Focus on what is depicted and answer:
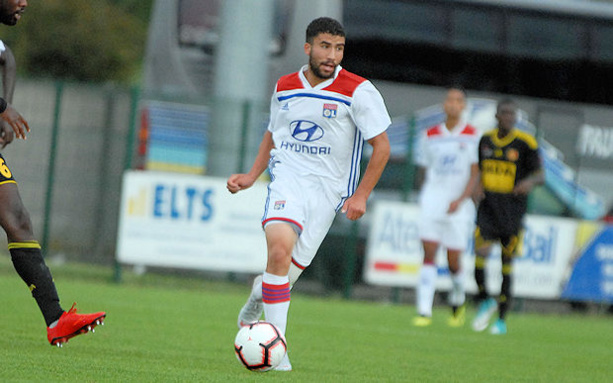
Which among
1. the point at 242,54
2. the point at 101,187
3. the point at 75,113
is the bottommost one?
the point at 101,187

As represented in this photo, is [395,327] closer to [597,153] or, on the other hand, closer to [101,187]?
[101,187]

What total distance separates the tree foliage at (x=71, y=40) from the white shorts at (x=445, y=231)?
25.3 metres

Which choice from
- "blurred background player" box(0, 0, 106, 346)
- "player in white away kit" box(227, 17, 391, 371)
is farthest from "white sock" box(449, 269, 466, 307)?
"blurred background player" box(0, 0, 106, 346)

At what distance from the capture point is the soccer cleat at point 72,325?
663 cm

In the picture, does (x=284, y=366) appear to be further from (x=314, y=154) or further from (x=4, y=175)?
(x=4, y=175)

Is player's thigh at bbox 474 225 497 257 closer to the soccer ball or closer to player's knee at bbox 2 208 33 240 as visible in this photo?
the soccer ball

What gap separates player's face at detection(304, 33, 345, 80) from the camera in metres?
7.11

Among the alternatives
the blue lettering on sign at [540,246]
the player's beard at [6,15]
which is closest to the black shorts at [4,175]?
the player's beard at [6,15]

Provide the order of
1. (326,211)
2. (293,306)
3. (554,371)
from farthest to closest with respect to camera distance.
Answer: (293,306), (554,371), (326,211)

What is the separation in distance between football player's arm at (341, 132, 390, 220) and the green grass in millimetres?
995

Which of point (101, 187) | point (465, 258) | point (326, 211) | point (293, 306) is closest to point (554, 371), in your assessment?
point (326, 211)

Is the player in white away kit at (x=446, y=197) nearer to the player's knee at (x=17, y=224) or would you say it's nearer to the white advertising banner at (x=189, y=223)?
the white advertising banner at (x=189, y=223)

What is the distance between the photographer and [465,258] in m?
16.2

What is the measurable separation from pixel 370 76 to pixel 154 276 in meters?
5.32
